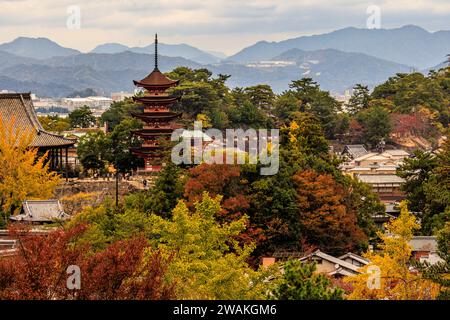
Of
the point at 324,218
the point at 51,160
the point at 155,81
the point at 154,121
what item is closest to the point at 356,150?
the point at 155,81

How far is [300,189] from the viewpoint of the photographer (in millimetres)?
30000

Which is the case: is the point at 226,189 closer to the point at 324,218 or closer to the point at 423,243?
Answer: the point at 324,218

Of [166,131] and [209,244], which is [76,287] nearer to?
[209,244]

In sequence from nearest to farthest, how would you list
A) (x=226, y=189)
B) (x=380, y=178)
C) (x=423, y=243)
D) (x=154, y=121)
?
(x=226, y=189) → (x=423, y=243) → (x=154, y=121) → (x=380, y=178)

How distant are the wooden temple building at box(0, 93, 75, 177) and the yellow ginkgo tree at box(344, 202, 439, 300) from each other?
19761 mm

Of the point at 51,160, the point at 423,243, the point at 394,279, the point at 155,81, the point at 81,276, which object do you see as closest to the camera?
the point at 81,276

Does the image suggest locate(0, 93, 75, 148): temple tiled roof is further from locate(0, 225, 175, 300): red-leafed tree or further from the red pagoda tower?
locate(0, 225, 175, 300): red-leafed tree

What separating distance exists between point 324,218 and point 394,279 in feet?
29.9

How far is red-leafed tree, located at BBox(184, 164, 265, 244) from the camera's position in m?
27.6

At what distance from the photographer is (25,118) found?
38406 millimetres

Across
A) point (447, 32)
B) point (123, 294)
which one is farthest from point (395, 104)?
point (447, 32)

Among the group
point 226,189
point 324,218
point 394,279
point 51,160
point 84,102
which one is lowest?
point 84,102

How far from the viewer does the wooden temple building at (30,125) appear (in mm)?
37625

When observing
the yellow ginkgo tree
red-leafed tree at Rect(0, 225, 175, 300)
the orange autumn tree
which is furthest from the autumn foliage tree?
the orange autumn tree
